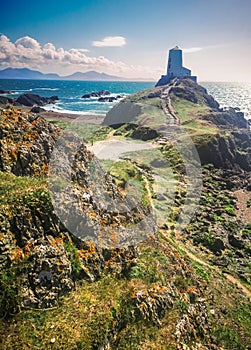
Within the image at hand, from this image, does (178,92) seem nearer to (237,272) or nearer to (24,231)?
(237,272)

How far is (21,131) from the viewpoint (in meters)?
9.66

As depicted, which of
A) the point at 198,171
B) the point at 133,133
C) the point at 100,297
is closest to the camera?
the point at 100,297

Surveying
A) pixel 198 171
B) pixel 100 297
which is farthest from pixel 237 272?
pixel 198 171

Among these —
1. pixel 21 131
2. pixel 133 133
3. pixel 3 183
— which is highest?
pixel 21 131

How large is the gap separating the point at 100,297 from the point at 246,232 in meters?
24.8

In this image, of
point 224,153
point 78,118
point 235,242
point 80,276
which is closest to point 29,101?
point 78,118

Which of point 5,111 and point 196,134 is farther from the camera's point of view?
point 196,134

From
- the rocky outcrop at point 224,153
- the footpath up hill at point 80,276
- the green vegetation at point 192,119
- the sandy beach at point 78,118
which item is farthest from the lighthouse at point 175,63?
the footpath up hill at point 80,276

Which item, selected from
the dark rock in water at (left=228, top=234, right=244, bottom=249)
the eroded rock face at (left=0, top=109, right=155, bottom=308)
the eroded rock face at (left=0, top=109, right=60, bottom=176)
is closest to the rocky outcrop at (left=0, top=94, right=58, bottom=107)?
the dark rock in water at (left=228, top=234, right=244, bottom=249)

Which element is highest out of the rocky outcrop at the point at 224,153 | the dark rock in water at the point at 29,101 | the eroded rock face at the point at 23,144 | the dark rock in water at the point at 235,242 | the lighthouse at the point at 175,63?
the lighthouse at the point at 175,63

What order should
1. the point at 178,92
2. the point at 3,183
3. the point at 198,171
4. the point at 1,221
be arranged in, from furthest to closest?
1. the point at 178,92
2. the point at 198,171
3. the point at 3,183
4. the point at 1,221

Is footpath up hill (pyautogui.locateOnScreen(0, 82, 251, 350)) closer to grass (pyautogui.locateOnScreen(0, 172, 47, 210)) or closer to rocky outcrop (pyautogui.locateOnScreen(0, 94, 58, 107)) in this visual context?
grass (pyautogui.locateOnScreen(0, 172, 47, 210))

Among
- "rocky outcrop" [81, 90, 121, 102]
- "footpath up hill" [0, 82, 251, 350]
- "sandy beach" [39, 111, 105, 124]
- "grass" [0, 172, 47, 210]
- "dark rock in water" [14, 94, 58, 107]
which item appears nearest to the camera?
"footpath up hill" [0, 82, 251, 350]

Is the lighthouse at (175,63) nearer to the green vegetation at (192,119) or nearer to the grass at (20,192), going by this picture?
the green vegetation at (192,119)
